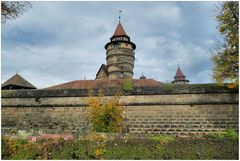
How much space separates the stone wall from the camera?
13.0 metres

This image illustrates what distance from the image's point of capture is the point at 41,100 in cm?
1446

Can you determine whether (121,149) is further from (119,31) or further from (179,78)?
(179,78)

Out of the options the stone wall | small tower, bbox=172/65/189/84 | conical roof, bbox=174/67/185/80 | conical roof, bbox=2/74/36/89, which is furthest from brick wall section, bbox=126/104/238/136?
conical roof, bbox=174/67/185/80

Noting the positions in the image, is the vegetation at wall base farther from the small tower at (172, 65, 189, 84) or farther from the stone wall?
the small tower at (172, 65, 189, 84)

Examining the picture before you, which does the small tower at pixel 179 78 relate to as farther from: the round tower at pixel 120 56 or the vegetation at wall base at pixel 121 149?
the vegetation at wall base at pixel 121 149

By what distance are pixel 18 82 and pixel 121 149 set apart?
92.9ft

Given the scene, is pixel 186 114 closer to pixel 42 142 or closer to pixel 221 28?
pixel 221 28

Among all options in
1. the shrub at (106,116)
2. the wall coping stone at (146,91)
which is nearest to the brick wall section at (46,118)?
the wall coping stone at (146,91)

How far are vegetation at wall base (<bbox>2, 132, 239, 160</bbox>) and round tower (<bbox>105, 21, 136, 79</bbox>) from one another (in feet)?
105

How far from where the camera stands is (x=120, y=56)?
4097cm

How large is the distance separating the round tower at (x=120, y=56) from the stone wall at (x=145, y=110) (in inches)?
1036

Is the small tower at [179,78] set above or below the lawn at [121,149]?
above

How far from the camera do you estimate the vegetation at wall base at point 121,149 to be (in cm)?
768

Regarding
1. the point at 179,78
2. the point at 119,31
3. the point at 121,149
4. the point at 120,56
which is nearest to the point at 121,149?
the point at 121,149
